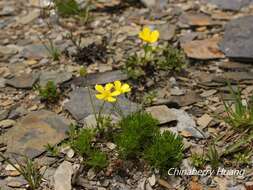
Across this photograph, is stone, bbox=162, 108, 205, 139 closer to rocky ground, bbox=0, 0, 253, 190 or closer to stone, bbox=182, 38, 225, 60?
rocky ground, bbox=0, 0, 253, 190

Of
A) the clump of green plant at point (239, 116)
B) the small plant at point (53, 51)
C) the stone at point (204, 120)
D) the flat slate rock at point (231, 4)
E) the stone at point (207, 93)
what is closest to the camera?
the clump of green plant at point (239, 116)

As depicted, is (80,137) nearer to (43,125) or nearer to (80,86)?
(43,125)

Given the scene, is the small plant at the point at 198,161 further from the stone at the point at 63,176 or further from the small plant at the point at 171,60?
the small plant at the point at 171,60

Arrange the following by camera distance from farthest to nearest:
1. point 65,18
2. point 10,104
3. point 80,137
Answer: point 65,18 < point 10,104 < point 80,137

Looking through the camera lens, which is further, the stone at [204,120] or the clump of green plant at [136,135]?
the stone at [204,120]

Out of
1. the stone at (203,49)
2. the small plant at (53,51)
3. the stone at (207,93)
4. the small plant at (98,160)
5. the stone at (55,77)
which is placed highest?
the stone at (203,49)

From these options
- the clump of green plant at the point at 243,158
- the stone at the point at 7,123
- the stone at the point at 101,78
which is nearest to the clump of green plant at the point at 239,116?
the clump of green plant at the point at 243,158

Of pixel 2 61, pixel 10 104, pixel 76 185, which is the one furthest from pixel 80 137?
pixel 2 61

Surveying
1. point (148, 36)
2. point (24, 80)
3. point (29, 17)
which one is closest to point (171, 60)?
point (148, 36)
